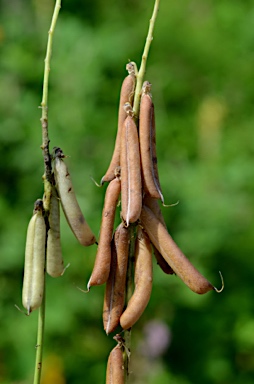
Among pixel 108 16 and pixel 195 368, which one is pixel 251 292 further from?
pixel 108 16

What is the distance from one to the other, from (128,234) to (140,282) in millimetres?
110

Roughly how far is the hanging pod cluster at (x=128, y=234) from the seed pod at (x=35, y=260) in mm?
120

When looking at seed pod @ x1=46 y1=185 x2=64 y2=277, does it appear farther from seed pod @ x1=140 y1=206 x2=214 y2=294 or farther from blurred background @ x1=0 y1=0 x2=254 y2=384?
blurred background @ x1=0 y1=0 x2=254 y2=384

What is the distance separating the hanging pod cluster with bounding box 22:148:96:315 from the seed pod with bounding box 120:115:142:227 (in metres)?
0.12

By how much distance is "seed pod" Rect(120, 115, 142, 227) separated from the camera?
157 cm

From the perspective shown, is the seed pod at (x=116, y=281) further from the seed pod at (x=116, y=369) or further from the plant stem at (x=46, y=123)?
the plant stem at (x=46, y=123)

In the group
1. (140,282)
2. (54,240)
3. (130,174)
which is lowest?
(140,282)

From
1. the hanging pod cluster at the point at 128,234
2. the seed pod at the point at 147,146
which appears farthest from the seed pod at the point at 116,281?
the seed pod at the point at 147,146

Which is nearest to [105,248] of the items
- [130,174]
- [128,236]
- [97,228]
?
[128,236]

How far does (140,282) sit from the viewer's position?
163 centimetres

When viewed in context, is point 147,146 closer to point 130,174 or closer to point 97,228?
point 130,174

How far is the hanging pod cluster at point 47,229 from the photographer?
160cm

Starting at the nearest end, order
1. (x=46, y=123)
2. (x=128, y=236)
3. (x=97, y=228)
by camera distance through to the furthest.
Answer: (x=46, y=123) → (x=128, y=236) → (x=97, y=228)

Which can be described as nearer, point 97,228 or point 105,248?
point 105,248
